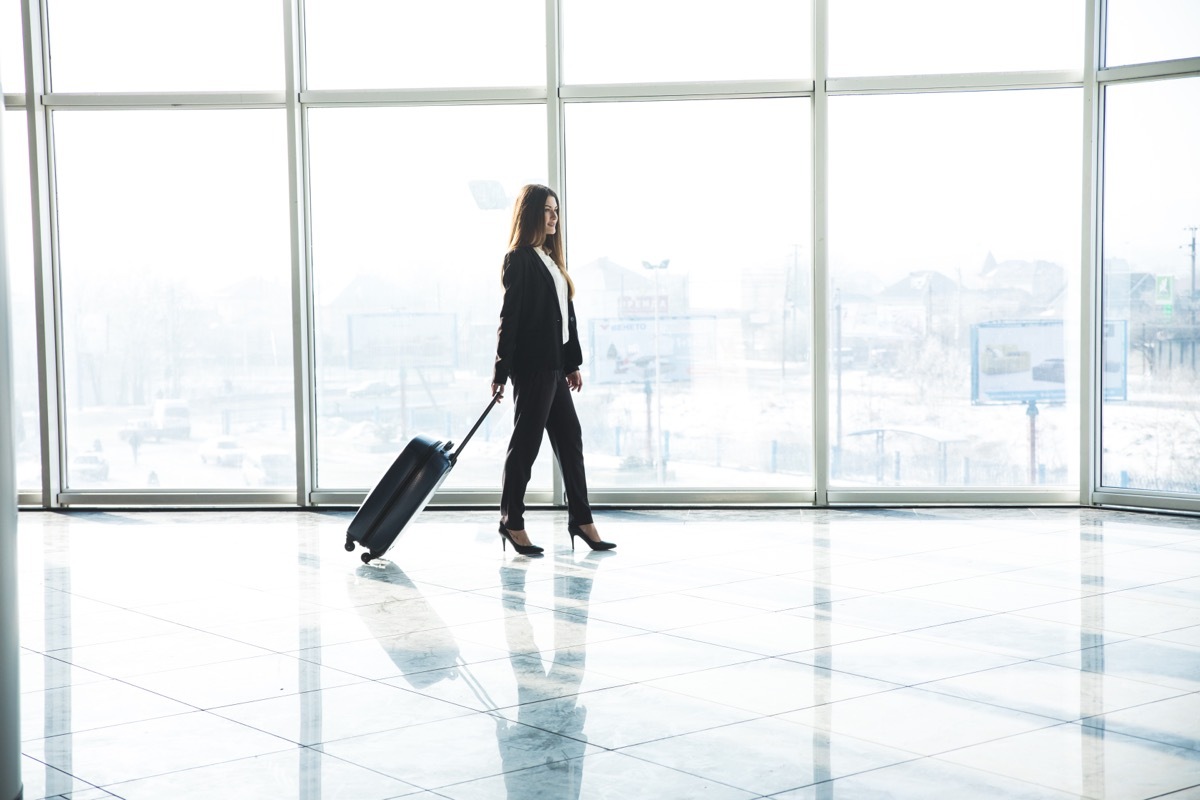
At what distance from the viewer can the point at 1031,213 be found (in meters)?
6.70

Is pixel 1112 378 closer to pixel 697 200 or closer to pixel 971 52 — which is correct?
pixel 971 52

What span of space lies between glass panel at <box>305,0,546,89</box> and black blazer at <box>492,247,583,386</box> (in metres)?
1.73

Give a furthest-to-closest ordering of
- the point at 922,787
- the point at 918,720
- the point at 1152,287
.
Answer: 1. the point at 1152,287
2. the point at 918,720
3. the point at 922,787

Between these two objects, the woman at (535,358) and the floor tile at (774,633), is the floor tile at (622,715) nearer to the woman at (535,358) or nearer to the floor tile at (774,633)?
the floor tile at (774,633)

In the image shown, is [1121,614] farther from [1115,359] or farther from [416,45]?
[416,45]

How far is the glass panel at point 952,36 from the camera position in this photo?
258 inches

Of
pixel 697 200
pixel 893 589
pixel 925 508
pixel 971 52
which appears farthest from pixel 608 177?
pixel 893 589

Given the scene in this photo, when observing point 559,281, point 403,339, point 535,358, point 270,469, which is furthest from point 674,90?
point 270,469

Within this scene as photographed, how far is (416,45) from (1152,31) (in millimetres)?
3597

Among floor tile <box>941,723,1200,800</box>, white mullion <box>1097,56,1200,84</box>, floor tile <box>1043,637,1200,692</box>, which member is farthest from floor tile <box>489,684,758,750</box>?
white mullion <box>1097,56,1200,84</box>

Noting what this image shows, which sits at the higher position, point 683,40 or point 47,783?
point 683,40

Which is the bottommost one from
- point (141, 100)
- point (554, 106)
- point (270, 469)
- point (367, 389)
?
point (270, 469)

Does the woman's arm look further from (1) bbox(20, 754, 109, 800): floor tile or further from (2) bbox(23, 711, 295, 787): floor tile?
(1) bbox(20, 754, 109, 800): floor tile

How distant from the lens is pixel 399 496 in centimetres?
537
